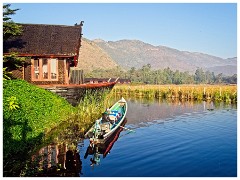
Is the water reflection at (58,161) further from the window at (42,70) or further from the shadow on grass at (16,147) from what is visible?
the window at (42,70)

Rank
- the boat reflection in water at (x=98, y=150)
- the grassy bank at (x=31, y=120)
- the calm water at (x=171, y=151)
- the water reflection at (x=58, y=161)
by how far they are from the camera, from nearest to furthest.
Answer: the water reflection at (x=58, y=161) < the calm water at (x=171, y=151) < the grassy bank at (x=31, y=120) < the boat reflection in water at (x=98, y=150)

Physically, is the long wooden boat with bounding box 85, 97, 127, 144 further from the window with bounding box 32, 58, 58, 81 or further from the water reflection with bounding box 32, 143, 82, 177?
the window with bounding box 32, 58, 58, 81

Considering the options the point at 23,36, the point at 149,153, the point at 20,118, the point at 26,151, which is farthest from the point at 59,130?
the point at 23,36

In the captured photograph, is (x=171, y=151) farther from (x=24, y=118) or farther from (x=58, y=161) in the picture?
(x=24, y=118)

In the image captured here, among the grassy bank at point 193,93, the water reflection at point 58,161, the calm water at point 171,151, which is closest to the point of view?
the water reflection at point 58,161

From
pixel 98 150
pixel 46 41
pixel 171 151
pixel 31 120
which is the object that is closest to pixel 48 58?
pixel 46 41

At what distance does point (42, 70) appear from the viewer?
24.2 meters

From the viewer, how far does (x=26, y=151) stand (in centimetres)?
1308

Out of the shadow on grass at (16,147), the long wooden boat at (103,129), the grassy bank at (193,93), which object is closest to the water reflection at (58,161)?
the shadow on grass at (16,147)

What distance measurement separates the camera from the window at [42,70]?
24.2 m

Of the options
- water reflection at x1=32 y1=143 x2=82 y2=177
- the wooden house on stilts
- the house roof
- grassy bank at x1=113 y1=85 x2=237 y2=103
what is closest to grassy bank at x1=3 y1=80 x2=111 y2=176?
water reflection at x1=32 y1=143 x2=82 y2=177

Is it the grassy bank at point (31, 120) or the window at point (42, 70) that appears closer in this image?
the grassy bank at point (31, 120)

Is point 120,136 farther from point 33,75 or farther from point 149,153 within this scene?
point 33,75

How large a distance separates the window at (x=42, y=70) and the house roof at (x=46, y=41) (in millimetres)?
805
